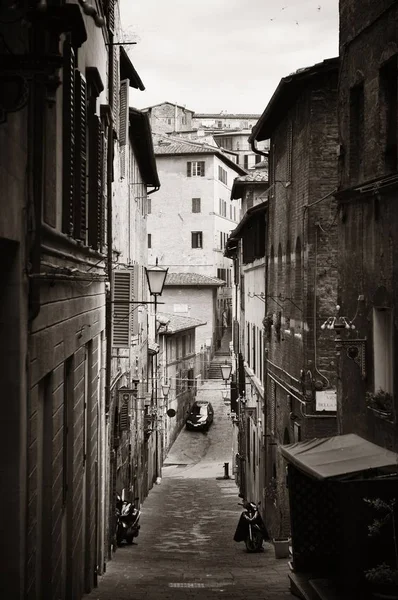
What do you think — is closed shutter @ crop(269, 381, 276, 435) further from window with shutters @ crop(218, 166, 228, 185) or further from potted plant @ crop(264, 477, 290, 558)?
window with shutters @ crop(218, 166, 228, 185)

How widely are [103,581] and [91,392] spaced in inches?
139

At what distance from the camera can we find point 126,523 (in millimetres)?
22609

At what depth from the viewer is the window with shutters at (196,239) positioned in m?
75.3

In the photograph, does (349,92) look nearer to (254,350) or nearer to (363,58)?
(363,58)

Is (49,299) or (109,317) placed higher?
(49,299)

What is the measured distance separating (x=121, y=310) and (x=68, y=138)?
36.5 ft

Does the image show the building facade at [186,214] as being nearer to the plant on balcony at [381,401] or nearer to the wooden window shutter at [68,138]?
the plant on balcony at [381,401]

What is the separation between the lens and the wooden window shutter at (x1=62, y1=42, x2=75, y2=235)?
970 centimetres

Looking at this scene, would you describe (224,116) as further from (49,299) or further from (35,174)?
(35,174)

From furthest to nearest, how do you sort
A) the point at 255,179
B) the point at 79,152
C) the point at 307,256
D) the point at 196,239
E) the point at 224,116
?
the point at 224,116
the point at 196,239
the point at 255,179
the point at 307,256
the point at 79,152

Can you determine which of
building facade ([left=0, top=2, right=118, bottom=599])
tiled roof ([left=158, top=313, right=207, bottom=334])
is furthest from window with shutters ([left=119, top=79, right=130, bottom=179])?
tiled roof ([left=158, top=313, right=207, bottom=334])

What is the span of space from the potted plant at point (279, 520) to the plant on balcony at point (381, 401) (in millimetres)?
7887

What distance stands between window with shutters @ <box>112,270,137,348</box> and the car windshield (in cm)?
3356

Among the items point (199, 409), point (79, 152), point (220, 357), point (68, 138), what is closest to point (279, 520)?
point (79, 152)
